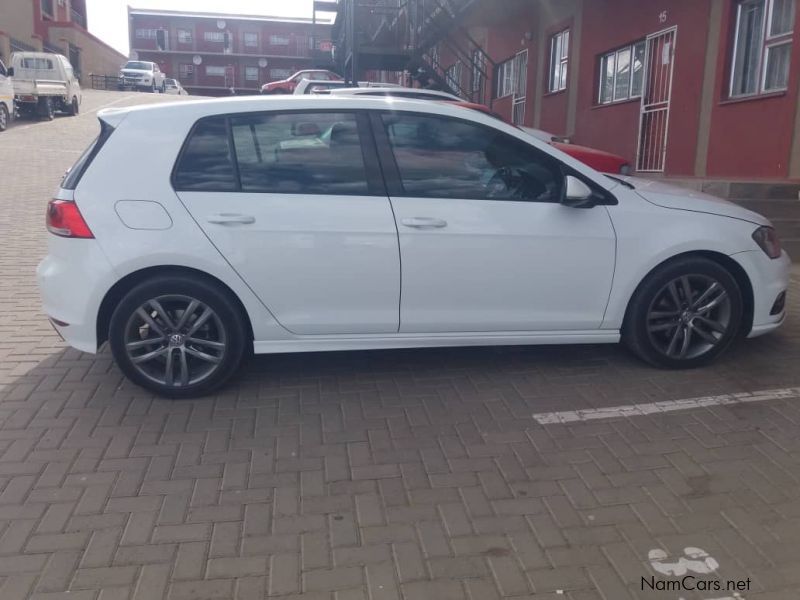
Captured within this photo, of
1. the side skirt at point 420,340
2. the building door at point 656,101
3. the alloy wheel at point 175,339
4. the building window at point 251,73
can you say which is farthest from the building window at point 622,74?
the building window at point 251,73

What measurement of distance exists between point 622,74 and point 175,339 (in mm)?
11732

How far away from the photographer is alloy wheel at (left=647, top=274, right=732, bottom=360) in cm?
480

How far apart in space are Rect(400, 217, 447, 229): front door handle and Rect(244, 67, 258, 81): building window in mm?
63734

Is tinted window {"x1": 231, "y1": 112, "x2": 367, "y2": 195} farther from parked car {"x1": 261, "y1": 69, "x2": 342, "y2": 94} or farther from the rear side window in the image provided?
parked car {"x1": 261, "y1": 69, "x2": 342, "y2": 94}

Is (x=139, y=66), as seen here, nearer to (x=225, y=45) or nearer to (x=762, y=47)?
(x=225, y=45)

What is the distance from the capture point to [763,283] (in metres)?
4.89

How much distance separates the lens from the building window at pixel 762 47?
9391mm

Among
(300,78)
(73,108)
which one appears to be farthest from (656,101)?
(73,108)

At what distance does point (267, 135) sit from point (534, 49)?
50.6ft

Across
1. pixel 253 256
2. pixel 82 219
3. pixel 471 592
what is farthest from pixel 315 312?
pixel 471 592

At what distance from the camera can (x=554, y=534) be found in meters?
3.10

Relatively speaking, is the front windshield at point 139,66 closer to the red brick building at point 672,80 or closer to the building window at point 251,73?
the building window at point 251,73

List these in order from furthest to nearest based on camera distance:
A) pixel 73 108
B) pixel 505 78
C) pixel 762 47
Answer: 1. pixel 73 108
2. pixel 505 78
3. pixel 762 47

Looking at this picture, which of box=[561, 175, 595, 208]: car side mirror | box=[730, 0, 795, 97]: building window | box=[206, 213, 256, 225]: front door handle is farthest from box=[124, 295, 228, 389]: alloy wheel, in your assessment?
box=[730, 0, 795, 97]: building window
